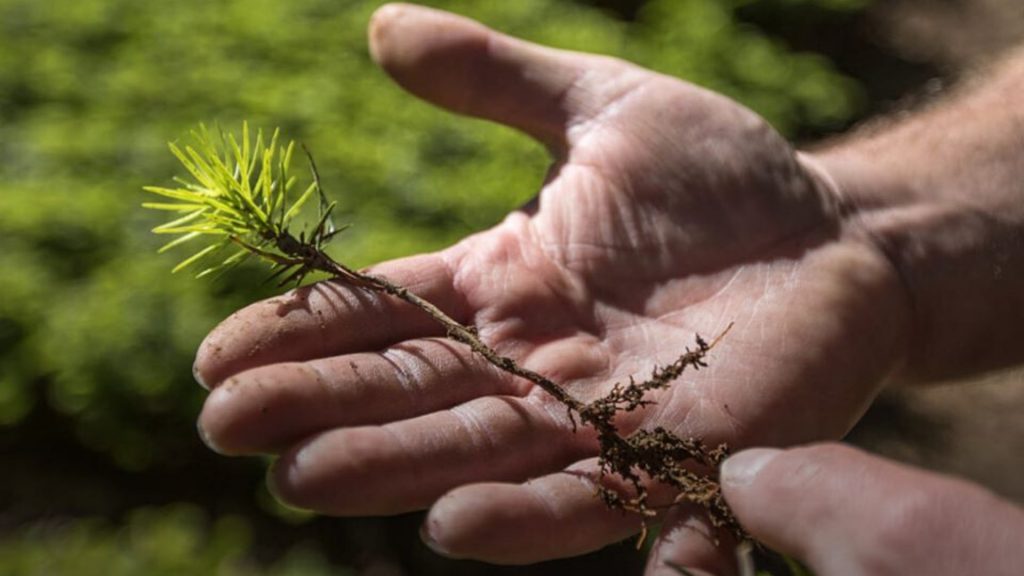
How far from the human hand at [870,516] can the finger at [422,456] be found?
0.45 m

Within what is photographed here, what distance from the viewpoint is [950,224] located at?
2783mm

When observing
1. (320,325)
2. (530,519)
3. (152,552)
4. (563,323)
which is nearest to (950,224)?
(563,323)

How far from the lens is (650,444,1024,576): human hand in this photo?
1319 mm

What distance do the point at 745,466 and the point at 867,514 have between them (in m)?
0.21

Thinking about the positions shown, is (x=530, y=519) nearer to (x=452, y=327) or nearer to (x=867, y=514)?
(x=452, y=327)

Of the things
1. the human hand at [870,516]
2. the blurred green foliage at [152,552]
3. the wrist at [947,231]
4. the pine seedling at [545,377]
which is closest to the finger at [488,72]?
the pine seedling at [545,377]

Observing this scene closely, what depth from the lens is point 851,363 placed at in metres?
2.25

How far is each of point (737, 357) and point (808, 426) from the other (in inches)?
8.4

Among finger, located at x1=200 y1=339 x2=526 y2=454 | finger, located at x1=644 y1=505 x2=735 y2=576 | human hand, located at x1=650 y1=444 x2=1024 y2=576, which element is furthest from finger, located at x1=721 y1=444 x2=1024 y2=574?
finger, located at x1=200 y1=339 x2=526 y2=454

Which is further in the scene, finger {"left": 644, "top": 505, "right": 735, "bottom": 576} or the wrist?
the wrist

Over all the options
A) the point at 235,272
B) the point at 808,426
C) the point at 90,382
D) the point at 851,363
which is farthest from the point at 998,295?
the point at 90,382

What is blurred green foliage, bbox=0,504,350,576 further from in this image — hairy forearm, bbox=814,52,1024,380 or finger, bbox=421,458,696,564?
hairy forearm, bbox=814,52,1024,380

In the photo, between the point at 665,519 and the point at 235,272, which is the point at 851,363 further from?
the point at 235,272

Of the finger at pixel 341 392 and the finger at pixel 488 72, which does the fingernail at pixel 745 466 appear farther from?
the finger at pixel 488 72
